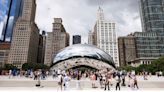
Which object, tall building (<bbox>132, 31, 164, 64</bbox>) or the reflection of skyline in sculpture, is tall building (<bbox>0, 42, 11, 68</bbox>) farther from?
the reflection of skyline in sculpture

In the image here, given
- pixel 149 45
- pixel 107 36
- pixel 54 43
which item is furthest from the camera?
pixel 54 43

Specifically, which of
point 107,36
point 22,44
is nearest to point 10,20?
point 22,44

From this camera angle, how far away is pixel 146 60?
13238 centimetres

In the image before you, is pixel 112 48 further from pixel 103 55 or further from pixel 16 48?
pixel 103 55

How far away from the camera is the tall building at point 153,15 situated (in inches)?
5925

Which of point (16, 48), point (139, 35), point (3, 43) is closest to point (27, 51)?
point (16, 48)

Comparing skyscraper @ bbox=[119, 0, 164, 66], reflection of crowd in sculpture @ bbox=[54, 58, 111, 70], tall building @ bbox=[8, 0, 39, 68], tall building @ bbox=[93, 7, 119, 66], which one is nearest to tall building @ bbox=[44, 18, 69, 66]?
tall building @ bbox=[8, 0, 39, 68]

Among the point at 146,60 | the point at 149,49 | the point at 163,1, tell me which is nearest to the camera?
the point at 146,60

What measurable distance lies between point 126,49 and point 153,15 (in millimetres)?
36817

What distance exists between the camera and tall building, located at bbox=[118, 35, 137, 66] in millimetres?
161250

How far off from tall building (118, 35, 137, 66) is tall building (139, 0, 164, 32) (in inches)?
748

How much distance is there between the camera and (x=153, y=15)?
15138 centimetres

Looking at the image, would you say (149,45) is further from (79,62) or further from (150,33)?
(79,62)

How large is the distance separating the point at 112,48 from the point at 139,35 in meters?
27.9
